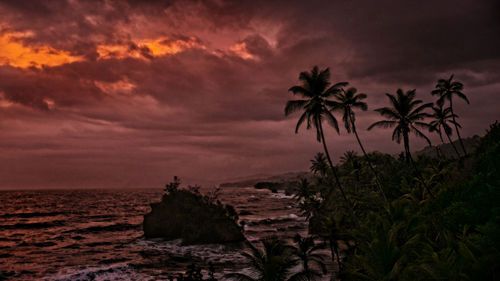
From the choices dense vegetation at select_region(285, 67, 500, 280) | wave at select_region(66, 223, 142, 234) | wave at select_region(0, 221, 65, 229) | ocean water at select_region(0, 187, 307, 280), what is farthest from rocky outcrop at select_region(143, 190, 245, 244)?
wave at select_region(0, 221, 65, 229)

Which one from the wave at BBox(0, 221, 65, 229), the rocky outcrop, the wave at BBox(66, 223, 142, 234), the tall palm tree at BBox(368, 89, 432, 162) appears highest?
the tall palm tree at BBox(368, 89, 432, 162)

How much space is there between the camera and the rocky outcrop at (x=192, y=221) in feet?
130

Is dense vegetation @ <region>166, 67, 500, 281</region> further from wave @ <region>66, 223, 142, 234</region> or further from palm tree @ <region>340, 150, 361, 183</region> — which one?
wave @ <region>66, 223, 142, 234</region>

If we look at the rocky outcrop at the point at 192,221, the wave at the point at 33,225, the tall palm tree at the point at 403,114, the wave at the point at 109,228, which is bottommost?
the wave at the point at 109,228

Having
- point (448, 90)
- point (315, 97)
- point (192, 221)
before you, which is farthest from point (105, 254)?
point (448, 90)

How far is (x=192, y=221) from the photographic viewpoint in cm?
4081

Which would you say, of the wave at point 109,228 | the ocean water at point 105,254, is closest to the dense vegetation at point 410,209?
the ocean water at point 105,254

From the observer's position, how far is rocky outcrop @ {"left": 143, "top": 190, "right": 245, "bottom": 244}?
39.7m

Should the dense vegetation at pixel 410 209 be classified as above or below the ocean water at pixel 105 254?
above

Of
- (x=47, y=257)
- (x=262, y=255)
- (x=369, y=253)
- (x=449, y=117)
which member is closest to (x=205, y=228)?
(x=47, y=257)

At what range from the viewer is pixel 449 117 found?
60031 mm

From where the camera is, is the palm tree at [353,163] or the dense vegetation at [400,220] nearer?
the dense vegetation at [400,220]

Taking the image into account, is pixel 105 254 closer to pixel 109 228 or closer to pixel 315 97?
pixel 109 228

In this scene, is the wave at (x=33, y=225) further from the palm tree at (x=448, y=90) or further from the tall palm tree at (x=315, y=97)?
the palm tree at (x=448, y=90)
